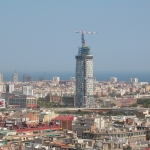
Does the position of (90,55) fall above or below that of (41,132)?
above

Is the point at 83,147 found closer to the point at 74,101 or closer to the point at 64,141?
the point at 64,141

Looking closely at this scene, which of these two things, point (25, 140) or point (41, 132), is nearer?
point (25, 140)

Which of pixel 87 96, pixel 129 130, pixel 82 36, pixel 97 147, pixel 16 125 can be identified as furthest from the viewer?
pixel 82 36

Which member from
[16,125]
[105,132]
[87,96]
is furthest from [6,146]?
[87,96]

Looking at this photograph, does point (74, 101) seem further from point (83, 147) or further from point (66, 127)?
point (83, 147)

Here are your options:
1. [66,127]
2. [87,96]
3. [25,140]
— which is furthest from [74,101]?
[25,140]

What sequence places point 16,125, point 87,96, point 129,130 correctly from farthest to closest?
point 87,96, point 16,125, point 129,130
